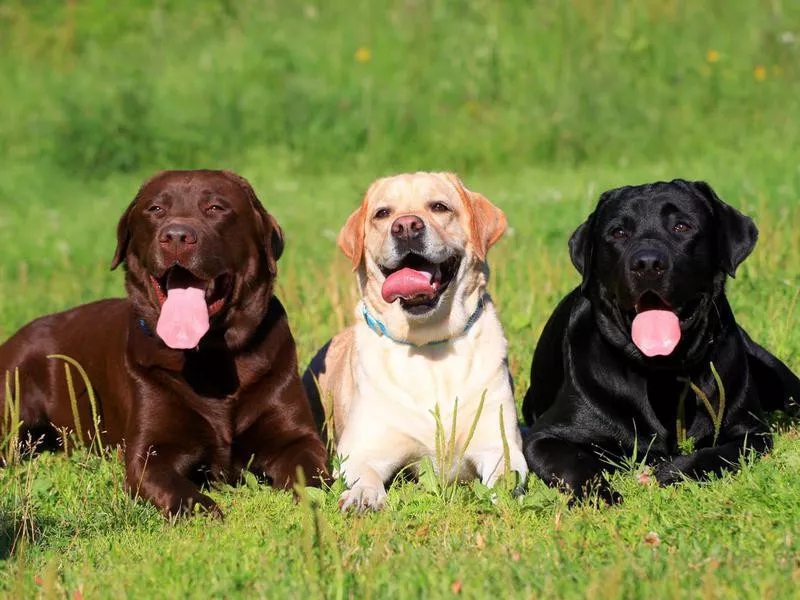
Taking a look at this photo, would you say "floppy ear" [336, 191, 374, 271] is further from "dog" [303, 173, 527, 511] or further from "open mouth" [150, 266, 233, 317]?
"open mouth" [150, 266, 233, 317]

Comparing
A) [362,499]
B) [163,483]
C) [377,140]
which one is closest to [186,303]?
[163,483]

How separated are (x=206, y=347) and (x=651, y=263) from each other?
2037 mm

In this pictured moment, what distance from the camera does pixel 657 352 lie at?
16.4 feet

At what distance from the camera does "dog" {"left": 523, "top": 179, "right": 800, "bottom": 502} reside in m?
4.99

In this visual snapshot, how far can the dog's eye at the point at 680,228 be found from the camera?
5.11 metres

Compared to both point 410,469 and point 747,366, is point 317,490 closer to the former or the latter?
point 410,469

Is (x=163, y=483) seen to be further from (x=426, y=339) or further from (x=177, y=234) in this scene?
(x=426, y=339)

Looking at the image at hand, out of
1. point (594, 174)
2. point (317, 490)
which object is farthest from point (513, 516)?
point (594, 174)

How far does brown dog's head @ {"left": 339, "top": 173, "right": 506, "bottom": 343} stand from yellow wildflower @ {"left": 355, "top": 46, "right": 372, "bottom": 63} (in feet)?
35.1

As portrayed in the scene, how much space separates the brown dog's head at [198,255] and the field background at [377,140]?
2.57 ft

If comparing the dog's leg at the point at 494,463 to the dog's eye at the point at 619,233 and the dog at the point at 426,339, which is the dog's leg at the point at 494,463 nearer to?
the dog at the point at 426,339

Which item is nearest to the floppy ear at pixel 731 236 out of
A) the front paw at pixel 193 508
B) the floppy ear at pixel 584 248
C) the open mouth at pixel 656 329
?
the open mouth at pixel 656 329

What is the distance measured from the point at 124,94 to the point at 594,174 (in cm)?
620

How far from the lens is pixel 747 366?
5.39 metres
